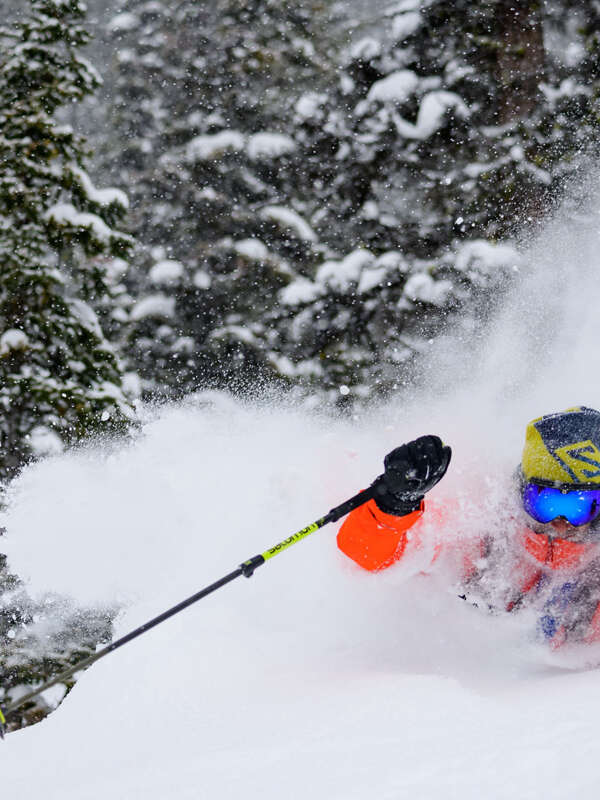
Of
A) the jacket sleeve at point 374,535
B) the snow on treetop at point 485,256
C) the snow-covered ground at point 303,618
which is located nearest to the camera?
the snow-covered ground at point 303,618

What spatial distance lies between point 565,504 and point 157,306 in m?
4.76

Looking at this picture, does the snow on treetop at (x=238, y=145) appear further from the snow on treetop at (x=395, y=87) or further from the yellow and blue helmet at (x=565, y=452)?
the yellow and blue helmet at (x=565, y=452)

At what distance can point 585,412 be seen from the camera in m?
2.48

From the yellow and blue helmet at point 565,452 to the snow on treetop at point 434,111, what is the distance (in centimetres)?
407

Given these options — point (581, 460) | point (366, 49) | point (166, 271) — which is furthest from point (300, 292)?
point (581, 460)

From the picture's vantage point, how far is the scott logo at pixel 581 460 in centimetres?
225

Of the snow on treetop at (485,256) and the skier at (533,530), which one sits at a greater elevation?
the snow on treetop at (485,256)

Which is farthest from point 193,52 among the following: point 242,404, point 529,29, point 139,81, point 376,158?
point 242,404

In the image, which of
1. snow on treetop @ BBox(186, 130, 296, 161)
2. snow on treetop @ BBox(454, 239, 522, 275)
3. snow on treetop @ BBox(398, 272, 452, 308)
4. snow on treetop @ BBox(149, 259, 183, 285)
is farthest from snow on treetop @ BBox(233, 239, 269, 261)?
snow on treetop @ BBox(454, 239, 522, 275)

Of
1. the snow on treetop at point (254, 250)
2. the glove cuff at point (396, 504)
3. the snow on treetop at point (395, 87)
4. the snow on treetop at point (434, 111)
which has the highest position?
the snow on treetop at point (395, 87)

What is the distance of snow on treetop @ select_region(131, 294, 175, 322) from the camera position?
20.2 ft

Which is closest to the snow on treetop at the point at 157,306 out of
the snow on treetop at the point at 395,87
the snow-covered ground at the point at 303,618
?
the snow-covered ground at the point at 303,618

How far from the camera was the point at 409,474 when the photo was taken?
2.27m

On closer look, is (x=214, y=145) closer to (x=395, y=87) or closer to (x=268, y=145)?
(x=268, y=145)
